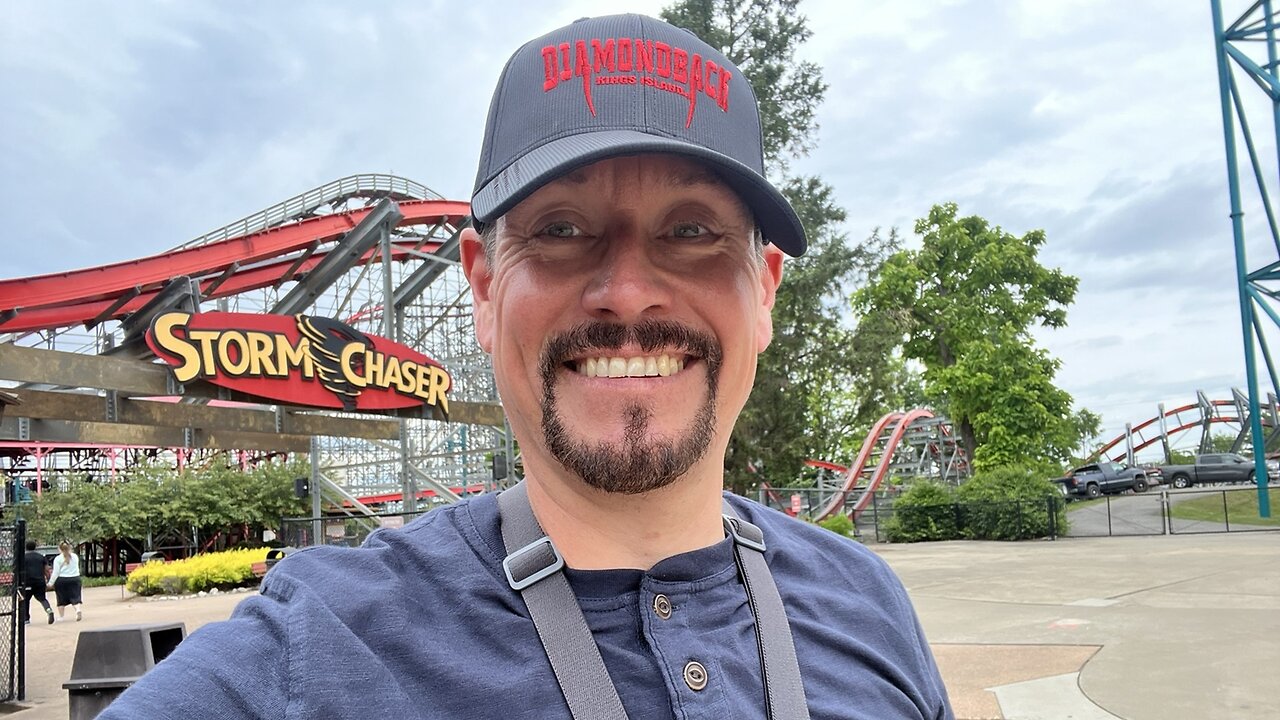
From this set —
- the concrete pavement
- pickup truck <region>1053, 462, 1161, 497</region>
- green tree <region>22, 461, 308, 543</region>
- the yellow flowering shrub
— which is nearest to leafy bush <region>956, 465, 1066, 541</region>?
the concrete pavement

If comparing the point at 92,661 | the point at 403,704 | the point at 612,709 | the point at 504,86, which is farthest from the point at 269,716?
the point at 92,661

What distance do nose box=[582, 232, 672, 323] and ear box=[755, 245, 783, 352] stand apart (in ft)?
0.92

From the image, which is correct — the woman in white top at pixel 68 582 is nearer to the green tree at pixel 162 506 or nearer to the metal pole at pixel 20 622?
the metal pole at pixel 20 622

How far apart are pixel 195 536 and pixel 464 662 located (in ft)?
92.6

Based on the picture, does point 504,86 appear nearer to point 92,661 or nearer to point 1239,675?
point 92,661

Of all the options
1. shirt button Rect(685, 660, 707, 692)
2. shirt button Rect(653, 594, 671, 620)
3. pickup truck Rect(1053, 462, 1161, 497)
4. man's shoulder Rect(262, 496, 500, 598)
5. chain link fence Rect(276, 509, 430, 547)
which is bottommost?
pickup truck Rect(1053, 462, 1161, 497)

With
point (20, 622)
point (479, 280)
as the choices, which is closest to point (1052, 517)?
point (20, 622)

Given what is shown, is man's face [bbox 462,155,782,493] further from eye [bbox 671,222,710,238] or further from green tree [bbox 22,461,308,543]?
green tree [bbox 22,461,308,543]

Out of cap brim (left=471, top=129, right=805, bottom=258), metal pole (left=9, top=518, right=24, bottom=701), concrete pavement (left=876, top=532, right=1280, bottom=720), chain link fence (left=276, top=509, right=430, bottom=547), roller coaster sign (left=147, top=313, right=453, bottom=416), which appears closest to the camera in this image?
cap brim (left=471, top=129, right=805, bottom=258)

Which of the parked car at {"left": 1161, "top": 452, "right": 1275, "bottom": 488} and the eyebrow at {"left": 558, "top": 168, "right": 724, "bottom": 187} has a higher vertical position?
the eyebrow at {"left": 558, "top": 168, "right": 724, "bottom": 187}

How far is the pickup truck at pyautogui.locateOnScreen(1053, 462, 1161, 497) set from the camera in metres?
30.2

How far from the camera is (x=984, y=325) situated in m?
29.8

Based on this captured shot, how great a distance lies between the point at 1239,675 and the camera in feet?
17.4

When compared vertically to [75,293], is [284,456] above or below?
below
